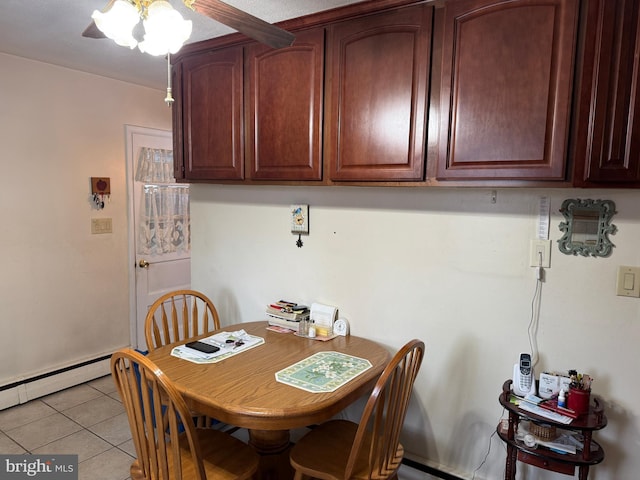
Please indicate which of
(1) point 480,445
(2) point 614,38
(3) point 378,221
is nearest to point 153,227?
(3) point 378,221

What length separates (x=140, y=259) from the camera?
3.65 metres

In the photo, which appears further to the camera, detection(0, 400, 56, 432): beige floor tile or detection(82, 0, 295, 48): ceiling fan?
detection(0, 400, 56, 432): beige floor tile

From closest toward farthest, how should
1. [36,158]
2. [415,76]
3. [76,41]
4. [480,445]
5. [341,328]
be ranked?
[415,76]
[480,445]
[341,328]
[76,41]
[36,158]

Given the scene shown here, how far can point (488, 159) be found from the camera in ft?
5.34

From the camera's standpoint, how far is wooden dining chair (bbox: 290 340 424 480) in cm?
150

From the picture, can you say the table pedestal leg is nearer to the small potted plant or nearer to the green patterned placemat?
the green patterned placemat

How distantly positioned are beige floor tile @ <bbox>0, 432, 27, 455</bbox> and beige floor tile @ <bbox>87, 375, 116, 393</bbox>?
71 cm

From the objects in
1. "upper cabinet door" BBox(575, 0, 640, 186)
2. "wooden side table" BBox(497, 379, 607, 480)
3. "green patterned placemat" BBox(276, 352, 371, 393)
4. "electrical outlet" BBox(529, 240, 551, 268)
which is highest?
"upper cabinet door" BBox(575, 0, 640, 186)

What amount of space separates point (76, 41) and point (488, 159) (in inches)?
95.1

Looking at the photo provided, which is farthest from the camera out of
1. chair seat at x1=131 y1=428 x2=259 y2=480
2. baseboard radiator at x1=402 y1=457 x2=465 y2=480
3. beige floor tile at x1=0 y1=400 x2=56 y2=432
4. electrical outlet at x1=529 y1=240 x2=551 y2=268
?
beige floor tile at x1=0 y1=400 x2=56 y2=432

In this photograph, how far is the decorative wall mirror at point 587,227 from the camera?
164 centimetres

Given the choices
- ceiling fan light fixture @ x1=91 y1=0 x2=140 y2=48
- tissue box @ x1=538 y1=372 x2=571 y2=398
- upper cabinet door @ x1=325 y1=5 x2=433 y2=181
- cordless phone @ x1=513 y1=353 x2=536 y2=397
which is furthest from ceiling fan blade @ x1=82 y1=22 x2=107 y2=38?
tissue box @ x1=538 y1=372 x2=571 y2=398

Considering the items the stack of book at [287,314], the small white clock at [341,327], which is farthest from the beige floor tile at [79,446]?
the small white clock at [341,327]

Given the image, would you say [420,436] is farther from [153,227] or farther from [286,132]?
[153,227]
